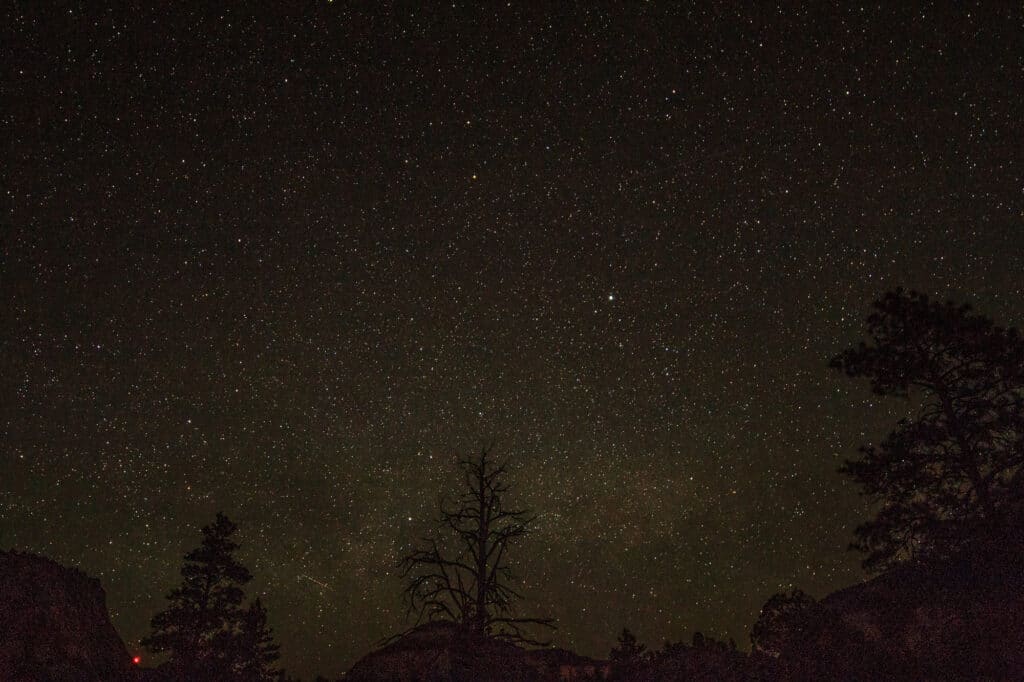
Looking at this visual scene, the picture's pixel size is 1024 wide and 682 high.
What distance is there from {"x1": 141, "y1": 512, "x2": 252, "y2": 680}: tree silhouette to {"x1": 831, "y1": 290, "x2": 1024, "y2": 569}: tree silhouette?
2643cm

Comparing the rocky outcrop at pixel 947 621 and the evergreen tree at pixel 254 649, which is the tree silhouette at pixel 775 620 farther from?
the evergreen tree at pixel 254 649

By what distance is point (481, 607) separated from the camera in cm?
1620

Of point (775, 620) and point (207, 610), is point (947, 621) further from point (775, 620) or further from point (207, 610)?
point (207, 610)

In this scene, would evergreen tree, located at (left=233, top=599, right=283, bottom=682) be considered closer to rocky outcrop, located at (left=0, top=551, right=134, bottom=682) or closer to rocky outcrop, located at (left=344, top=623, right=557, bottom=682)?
rocky outcrop, located at (left=0, top=551, right=134, bottom=682)

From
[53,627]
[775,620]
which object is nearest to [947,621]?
[775,620]

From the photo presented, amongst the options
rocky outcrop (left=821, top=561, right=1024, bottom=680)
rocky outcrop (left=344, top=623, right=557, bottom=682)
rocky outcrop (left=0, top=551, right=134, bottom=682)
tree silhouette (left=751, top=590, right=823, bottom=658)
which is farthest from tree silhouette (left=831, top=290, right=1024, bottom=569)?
rocky outcrop (left=0, top=551, right=134, bottom=682)

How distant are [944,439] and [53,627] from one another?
28.3 meters

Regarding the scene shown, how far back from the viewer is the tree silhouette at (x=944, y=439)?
1489 centimetres

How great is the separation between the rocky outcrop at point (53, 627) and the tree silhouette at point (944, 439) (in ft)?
81.2

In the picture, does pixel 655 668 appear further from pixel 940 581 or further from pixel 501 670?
pixel 940 581

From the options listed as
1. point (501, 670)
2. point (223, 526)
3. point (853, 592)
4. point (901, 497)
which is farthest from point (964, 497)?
point (223, 526)

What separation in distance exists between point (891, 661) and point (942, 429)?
17.1 ft

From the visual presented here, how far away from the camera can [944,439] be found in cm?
1548

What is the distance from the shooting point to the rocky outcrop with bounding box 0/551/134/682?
22.4 metres
